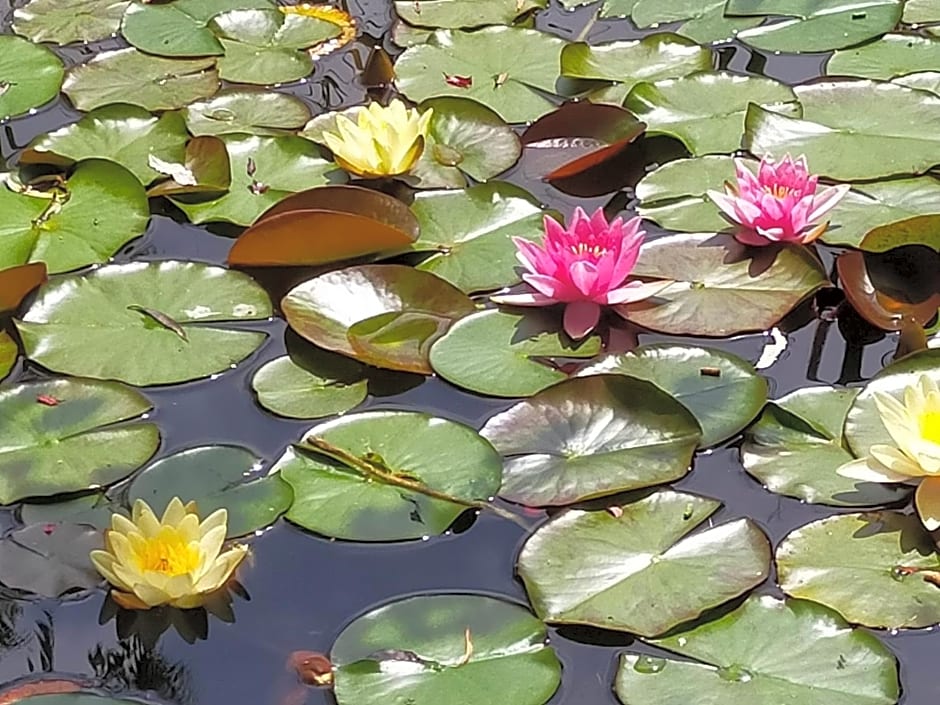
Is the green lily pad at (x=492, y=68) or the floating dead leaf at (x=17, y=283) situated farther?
the green lily pad at (x=492, y=68)

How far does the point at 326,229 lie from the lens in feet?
7.91

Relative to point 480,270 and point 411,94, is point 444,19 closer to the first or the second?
point 411,94

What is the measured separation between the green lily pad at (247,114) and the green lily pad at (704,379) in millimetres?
1156

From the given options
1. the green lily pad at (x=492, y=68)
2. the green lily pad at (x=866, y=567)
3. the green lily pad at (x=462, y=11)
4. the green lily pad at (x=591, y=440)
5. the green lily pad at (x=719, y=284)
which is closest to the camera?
the green lily pad at (x=866, y=567)

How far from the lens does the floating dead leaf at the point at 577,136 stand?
109 inches

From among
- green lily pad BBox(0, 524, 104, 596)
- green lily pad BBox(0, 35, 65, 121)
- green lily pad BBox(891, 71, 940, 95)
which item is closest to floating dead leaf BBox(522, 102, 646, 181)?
green lily pad BBox(891, 71, 940, 95)

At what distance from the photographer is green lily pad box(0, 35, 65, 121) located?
309 cm

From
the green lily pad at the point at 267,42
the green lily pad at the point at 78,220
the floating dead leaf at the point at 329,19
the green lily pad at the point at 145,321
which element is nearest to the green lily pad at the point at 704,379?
the green lily pad at the point at 145,321

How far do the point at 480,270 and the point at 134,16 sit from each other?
1515 mm

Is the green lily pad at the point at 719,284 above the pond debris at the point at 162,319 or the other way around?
above

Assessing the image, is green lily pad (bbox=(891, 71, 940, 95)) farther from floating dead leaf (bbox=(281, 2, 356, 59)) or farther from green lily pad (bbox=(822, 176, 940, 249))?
floating dead leaf (bbox=(281, 2, 356, 59))

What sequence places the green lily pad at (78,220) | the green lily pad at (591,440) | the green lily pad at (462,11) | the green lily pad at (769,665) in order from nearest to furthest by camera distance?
1. the green lily pad at (769,665)
2. the green lily pad at (591,440)
3. the green lily pad at (78,220)
4. the green lily pad at (462,11)

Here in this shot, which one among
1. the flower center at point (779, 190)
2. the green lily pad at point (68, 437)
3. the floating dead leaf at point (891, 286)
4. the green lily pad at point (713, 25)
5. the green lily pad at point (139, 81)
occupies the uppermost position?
the flower center at point (779, 190)

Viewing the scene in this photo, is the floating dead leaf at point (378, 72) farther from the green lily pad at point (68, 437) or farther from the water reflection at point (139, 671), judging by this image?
the water reflection at point (139, 671)
